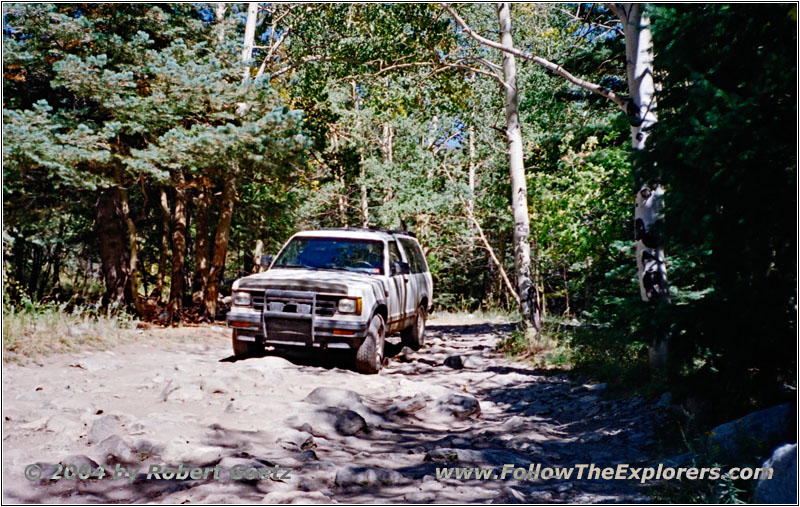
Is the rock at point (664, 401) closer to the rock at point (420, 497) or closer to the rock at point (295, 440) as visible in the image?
the rock at point (420, 497)

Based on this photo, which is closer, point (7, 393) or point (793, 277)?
point (793, 277)

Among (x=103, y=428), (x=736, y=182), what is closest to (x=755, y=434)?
(x=736, y=182)

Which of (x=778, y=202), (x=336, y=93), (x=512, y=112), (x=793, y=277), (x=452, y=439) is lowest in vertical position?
(x=452, y=439)

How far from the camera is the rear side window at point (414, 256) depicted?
1179 centimetres

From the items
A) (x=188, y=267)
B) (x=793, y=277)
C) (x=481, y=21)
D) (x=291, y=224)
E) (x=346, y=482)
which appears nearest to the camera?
(x=346, y=482)

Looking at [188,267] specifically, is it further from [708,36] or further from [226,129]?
[708,36]

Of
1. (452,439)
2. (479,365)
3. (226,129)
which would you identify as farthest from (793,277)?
(226,129)

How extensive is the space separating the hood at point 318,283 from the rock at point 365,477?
440cm

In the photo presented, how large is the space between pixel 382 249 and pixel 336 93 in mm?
13811

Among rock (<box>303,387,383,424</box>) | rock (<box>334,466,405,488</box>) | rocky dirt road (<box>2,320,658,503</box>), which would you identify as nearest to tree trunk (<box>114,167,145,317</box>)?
rocky dirt road (<box>2,320,658,503</box>)

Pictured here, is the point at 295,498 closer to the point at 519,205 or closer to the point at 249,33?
the point at 519,205

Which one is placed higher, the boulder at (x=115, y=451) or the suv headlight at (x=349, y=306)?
the suv headlight at (x=349, y=306)

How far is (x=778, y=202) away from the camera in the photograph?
4.29 m

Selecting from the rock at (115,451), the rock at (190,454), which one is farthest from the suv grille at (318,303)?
the rock at (115,451)
